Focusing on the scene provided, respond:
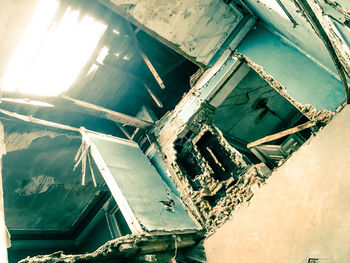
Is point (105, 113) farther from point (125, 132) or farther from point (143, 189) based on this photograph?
point (143, 189)

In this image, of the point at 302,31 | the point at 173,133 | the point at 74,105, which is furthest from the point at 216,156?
the point at 74,105

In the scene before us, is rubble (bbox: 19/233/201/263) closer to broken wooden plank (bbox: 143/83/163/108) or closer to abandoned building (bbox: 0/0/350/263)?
abandoned building (bbox: 0/0/350/263)

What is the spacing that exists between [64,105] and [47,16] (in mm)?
1353

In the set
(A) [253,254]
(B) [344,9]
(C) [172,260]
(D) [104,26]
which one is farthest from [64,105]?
(B) [344,9]

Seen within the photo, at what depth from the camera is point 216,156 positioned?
435 cm

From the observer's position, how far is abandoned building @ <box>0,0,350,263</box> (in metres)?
2.44

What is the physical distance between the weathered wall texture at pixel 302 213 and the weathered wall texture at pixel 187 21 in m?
2.92

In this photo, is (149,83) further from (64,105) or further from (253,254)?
(253,254)

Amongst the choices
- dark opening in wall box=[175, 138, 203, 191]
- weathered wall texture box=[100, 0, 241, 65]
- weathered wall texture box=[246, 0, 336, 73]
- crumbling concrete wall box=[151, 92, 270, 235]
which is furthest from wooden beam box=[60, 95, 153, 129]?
weathered wall texture box=[246, 0, 336, 73]

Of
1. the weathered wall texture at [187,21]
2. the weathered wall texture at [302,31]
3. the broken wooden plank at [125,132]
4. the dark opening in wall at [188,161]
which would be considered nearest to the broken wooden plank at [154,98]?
the dark opening in wall at [188,161]

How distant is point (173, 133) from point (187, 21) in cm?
214

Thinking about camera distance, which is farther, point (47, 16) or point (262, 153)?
point (262, 153)

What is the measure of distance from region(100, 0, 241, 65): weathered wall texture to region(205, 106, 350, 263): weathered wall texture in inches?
115

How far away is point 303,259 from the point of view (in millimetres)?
2271
